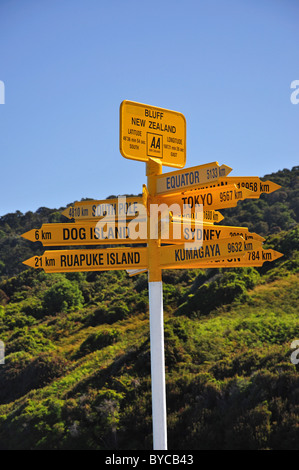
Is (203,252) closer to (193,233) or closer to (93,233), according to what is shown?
(193,233)

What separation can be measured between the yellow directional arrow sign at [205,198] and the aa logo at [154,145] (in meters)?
0.48

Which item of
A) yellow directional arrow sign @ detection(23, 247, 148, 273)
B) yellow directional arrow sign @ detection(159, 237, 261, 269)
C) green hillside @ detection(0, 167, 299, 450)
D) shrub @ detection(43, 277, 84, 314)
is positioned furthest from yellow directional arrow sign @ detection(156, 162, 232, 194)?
shrub @ detection(43, 277, 84, 314)

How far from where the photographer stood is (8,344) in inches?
982

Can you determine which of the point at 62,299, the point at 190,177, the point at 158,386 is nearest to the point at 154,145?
the point at 190,177

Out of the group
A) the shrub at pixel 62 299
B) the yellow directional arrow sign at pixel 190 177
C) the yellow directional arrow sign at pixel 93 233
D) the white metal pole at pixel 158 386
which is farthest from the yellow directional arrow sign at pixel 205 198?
the shrub at pixel 62 299

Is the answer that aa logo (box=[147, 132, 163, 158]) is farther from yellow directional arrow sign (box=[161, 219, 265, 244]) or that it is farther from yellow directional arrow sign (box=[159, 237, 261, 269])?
yellow directional arrow sign (box=[159, 237, 261, 269])

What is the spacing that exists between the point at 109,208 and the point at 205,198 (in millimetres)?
951

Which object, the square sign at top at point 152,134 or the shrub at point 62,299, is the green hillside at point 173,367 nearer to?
the shrub at point 62,299

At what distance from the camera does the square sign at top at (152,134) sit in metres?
5.65

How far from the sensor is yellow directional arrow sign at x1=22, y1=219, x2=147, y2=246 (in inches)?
218

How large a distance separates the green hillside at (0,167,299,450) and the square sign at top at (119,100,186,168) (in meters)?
8.26

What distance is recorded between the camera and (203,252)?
5.23 meters
